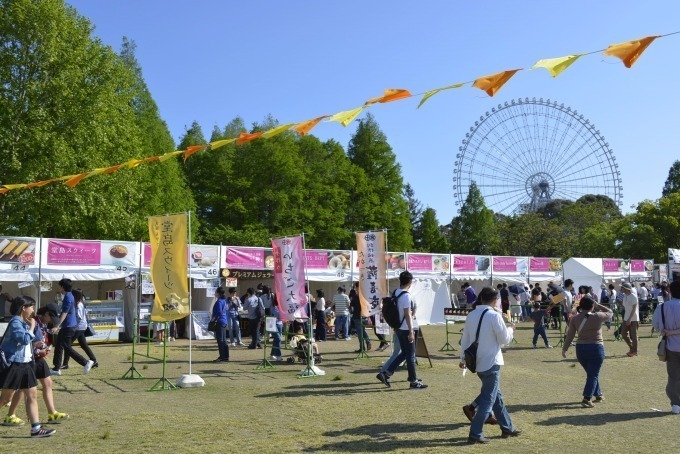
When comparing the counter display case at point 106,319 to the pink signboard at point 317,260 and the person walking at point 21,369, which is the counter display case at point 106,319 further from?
the person walking at point 21,369

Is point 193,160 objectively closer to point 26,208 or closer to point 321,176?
point 321,176

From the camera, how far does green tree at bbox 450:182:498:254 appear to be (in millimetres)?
57312

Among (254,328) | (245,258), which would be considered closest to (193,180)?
(245,258)

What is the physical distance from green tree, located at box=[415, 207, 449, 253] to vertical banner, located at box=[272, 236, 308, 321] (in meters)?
46.8

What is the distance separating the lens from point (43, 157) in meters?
23.1

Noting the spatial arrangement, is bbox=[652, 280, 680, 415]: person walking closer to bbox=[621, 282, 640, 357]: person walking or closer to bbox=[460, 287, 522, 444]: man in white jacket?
bbox=[460, 287, 522, 444]: man in white jacket

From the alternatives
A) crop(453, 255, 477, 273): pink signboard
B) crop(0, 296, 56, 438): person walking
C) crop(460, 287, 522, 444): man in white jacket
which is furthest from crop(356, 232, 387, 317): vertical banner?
crop(453, 255, 477, 273): pink signboard

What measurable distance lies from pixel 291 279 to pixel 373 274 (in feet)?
6.89

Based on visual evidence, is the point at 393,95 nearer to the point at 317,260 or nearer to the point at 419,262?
the point at 317,260

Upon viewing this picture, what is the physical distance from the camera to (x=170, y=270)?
10.7 meters

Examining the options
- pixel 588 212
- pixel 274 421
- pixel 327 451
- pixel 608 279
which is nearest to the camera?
pixel 327 451

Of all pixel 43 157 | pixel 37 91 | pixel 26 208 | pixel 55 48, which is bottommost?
pixel 26 208

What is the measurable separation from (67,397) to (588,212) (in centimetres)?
5608

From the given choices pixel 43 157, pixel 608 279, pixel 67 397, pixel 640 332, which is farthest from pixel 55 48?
pixel 608 279
